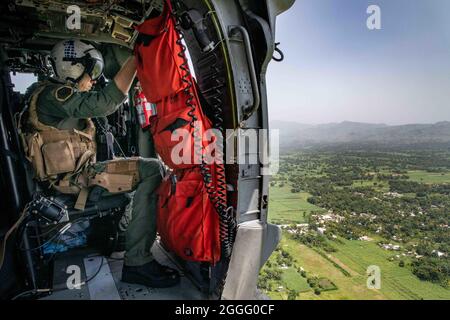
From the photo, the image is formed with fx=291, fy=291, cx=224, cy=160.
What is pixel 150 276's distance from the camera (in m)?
2.10

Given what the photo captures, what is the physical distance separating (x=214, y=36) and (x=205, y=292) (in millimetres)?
1667

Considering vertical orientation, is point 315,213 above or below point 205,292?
below

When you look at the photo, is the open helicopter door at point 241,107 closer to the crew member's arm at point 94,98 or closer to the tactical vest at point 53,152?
the crew member's arm at point 94,98

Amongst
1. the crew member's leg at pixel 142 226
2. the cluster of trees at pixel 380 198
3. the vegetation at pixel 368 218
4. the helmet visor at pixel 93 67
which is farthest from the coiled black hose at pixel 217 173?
the cluster of trees at pixel 380 198

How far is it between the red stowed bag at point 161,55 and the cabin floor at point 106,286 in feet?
4.35

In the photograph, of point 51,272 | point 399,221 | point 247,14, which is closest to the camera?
point 247,14

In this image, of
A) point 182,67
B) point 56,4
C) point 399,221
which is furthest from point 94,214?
point 399,221

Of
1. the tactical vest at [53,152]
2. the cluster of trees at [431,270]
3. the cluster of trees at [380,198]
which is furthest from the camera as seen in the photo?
the cluster of trees at [380,198]

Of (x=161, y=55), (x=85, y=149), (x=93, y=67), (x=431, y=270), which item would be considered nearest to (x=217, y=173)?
(x=161, y=55)

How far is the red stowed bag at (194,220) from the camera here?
1780mm

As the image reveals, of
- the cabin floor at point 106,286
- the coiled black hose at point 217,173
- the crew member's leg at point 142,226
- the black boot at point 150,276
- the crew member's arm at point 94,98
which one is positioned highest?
the crew member's arm at point 94,98
